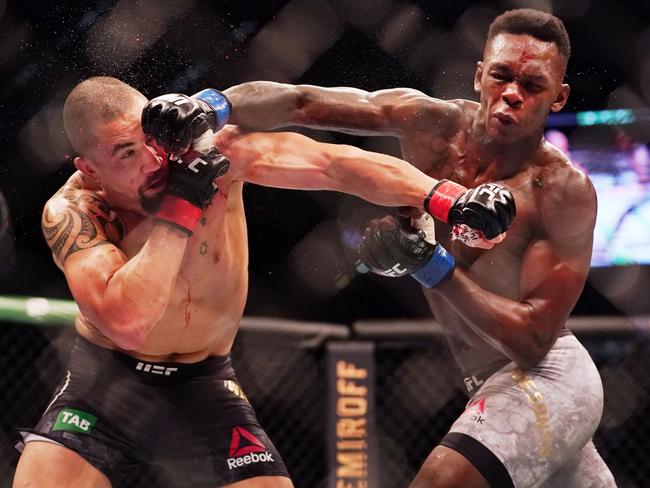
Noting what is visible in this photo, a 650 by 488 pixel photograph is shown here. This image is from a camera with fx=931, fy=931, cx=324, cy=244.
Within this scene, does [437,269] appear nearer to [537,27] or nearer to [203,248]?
[203,248]

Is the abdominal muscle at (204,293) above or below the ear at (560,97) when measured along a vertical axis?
below

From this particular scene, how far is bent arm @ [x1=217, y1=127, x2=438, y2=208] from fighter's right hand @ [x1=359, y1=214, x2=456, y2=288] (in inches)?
4.9

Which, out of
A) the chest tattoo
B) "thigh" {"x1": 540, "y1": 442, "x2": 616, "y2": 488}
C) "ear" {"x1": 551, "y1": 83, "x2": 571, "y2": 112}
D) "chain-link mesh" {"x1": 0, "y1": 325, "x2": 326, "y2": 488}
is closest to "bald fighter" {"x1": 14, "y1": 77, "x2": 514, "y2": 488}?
the chest tattoo

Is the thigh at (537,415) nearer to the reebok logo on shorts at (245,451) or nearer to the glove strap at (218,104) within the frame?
the reebok logo on shorts at (245,451)

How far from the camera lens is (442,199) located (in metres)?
1.88

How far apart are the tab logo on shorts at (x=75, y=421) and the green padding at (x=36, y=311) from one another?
1.04 metres

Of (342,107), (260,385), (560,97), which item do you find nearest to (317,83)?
(260,385)

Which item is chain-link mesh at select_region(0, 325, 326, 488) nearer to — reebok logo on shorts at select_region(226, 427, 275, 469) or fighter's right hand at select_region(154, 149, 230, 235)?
reebok logo on shorts at select_region(226, 427, 275, 469)

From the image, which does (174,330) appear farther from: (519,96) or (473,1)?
(473,1)

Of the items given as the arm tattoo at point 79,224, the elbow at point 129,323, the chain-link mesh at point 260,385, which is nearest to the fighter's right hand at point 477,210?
the elbow at point 129,323

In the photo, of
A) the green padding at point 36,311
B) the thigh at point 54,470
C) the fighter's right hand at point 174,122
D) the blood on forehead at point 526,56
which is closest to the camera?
the fighter's right hand at point 174,122

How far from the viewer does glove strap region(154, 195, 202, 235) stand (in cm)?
187

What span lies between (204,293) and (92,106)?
0.50 meters

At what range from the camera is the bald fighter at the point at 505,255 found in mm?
2074
